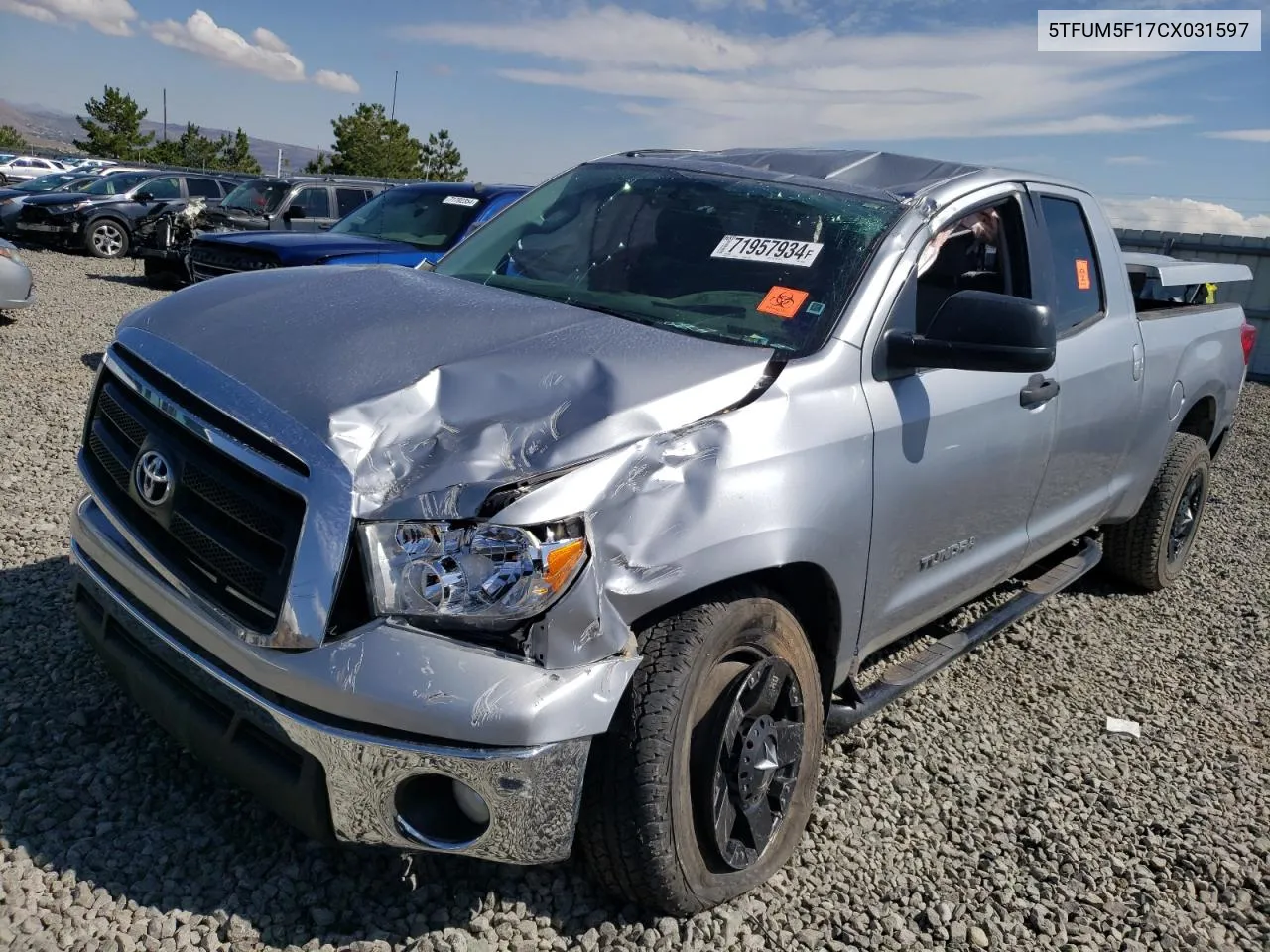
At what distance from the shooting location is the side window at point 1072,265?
3.91 metres

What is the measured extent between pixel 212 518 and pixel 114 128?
66.2m

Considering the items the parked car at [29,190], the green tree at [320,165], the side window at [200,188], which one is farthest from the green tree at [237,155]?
the side window at [200,188]

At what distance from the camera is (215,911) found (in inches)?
95.0

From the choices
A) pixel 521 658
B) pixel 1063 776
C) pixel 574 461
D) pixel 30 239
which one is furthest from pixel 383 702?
pixel 30 239

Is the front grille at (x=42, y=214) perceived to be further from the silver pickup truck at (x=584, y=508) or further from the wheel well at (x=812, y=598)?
the wheel well at (x=812, y=598)

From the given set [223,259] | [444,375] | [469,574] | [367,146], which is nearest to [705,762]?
[469,574]

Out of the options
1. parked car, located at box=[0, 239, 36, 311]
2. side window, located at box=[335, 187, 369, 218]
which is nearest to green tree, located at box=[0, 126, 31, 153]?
side window, located at box=[335, 187, 369, 218]

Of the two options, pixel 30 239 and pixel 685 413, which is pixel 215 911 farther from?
pixel 30 239

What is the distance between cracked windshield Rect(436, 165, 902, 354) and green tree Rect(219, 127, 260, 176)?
195ft

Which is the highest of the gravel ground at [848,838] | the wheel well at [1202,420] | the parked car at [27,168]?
the parked car at [27,168]

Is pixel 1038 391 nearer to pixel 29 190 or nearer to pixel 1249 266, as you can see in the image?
pixel 1249 266

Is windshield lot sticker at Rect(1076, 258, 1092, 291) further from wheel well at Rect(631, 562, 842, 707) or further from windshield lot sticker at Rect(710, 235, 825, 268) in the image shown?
wheel well at Rect(631, 562, 842, 707)

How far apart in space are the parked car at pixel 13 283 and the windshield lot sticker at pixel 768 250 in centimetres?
870

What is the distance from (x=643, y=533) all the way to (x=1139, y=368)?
305 centimetres
